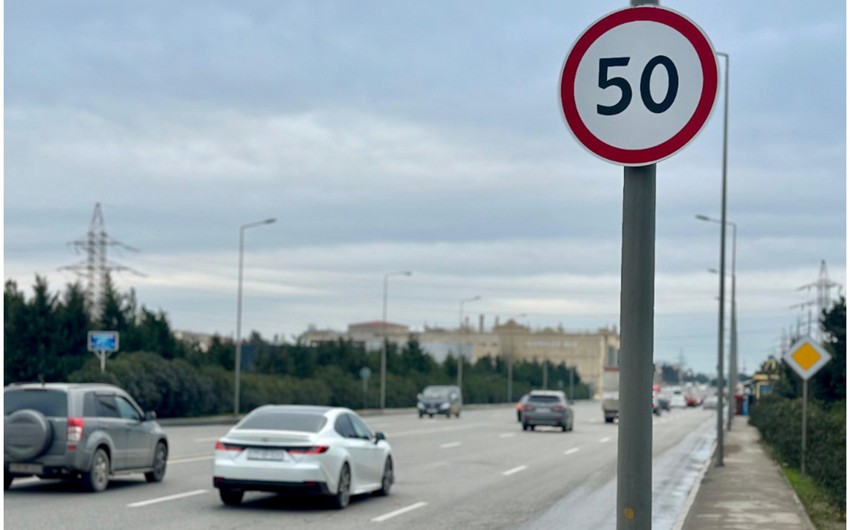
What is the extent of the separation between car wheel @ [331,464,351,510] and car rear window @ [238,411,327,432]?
773mm

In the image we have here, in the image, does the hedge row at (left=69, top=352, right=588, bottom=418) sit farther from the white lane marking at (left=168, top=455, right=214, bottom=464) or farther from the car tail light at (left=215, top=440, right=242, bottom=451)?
the car tail light at (left=215, top=440, right=242, bottom=451)

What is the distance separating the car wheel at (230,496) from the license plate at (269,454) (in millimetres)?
805

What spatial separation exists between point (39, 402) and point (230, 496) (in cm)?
359

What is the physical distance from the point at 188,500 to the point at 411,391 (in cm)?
7177

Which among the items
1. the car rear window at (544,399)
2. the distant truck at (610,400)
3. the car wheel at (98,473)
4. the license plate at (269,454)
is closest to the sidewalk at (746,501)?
the license plate at (269,454)

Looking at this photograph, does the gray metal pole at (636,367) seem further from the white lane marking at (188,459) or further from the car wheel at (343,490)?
the white lane marking at (188,459)

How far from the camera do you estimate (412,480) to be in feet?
78.5

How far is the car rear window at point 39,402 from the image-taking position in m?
19.4

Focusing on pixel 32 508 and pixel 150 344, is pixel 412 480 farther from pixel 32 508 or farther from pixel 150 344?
pixel 150 344

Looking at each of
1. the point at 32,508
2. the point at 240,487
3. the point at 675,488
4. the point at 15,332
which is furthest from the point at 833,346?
the point at 15,332

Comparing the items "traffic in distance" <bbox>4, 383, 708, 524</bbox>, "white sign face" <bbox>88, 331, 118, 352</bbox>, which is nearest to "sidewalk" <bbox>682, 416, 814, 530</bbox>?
"traffic in distance" <bbox>4, 383, 708, 524</bbox>

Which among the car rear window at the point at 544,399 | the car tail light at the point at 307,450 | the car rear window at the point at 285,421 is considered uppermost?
the car rear window at the point at 285,421

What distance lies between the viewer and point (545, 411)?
51531 millimetres

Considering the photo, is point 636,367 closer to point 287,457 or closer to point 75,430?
point 287,457
